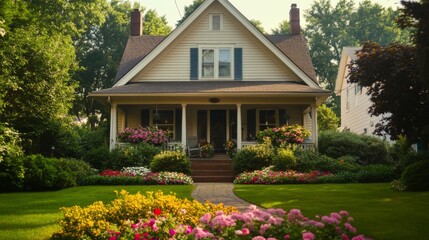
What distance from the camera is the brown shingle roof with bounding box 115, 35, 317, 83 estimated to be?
23064mm

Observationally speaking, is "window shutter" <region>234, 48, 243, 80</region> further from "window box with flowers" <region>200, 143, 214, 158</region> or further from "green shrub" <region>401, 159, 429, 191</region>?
"green shrub" <region>401, 159, 429, 191</region>

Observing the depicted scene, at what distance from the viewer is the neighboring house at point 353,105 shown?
2906 centimetres

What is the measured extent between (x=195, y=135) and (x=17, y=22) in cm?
912

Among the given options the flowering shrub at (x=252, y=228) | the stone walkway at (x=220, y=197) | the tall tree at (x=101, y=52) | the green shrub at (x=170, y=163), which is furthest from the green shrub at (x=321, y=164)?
the tall tree at (x=101, y=52)

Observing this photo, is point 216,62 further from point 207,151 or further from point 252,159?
point 252,159

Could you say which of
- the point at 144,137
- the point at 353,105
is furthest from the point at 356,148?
the point at 353,105

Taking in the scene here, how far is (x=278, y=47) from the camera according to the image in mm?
23672

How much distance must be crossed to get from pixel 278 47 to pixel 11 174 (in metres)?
14.9

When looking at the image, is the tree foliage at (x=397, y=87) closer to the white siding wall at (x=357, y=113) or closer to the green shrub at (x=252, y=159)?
the green shrub at (x=252, y=159)

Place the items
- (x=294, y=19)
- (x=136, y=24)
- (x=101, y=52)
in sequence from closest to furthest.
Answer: (x=294, y=19) → (x=136, y=24) → (x=101, y=52)

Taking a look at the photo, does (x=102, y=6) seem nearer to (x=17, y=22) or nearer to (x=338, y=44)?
(x=17, y=22)

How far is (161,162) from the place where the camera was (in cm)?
1675

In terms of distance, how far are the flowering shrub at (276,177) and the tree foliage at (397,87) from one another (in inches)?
111

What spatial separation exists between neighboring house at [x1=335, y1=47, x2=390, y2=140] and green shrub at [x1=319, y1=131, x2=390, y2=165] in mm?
7475
